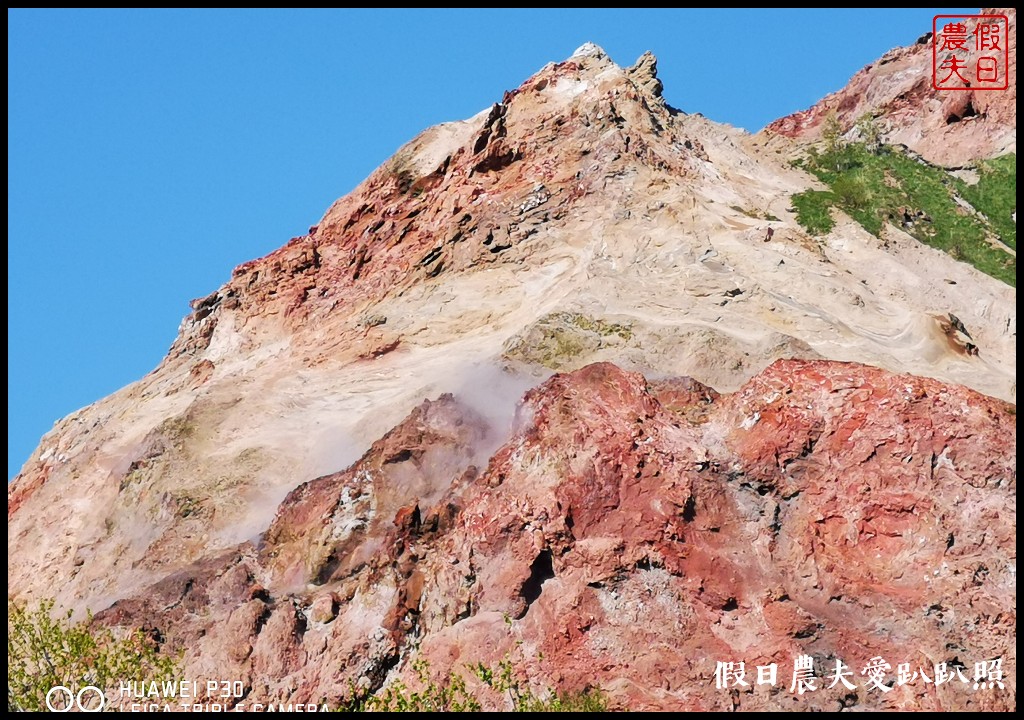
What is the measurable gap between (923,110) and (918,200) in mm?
15975

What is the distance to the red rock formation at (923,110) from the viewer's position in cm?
5450

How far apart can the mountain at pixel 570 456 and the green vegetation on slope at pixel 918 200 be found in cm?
79

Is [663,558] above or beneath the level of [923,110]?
beneath

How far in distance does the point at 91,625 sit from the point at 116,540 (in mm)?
4076

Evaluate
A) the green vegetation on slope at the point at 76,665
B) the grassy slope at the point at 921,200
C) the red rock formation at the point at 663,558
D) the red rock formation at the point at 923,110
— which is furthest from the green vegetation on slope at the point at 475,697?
the red rock formation at the point at 923,110

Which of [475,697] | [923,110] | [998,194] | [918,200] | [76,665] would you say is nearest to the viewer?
[475,697]

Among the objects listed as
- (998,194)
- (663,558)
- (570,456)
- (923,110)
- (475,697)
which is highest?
(923,110)

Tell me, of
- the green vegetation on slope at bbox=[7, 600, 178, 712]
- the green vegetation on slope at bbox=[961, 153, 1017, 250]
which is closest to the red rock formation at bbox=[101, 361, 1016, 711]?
the green vegetation on slope at bbox=[7, 600, 178, 712]

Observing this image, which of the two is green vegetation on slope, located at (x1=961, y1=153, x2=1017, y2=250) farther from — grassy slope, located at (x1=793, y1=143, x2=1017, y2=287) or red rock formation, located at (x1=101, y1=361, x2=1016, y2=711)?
red rock formation, located at (x1=101, y1=361, x2=1016, y2=711)

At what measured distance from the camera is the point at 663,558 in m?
24.5

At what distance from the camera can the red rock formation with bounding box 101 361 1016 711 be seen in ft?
76.5

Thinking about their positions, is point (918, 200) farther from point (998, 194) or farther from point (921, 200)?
point (998, 194)

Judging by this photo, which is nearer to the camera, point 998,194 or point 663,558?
point 663,558

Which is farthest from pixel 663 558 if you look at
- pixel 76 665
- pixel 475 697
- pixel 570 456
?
pixel 76 665
